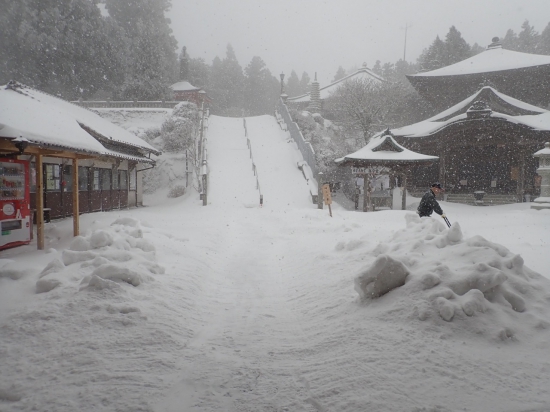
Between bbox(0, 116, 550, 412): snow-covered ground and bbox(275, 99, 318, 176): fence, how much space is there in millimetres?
17847

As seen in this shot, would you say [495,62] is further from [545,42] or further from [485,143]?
[485,143]

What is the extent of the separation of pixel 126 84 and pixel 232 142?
12.7 metres

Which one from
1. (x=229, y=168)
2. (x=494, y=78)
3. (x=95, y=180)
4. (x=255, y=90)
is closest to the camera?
(x=95, y=180)

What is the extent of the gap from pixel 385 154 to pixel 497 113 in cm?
844

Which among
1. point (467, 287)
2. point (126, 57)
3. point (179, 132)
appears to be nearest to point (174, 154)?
point (179, 132)

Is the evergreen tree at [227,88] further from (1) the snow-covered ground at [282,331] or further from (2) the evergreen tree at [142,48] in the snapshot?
(1) the snow-covered ground at [282,331]

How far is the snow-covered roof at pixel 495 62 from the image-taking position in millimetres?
26212

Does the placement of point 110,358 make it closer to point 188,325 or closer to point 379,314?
point 188,325

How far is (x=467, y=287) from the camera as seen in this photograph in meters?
4.06

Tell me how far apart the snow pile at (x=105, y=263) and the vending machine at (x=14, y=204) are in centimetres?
273

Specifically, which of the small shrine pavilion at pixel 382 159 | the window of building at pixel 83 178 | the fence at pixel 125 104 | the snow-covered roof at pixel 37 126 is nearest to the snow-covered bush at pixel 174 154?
the fence at pixel 125 104

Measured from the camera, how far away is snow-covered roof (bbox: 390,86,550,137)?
20577 mm

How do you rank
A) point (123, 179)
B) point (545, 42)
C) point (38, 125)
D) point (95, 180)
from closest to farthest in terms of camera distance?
point (38, 125) < point (95, 180) < point (123, 179) < point (545, 42)

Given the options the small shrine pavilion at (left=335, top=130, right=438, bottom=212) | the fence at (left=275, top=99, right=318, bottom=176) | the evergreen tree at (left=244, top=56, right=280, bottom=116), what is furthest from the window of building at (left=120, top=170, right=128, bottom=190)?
the evergreen tree at (left=244, top=56, right=280, bottom=116)
